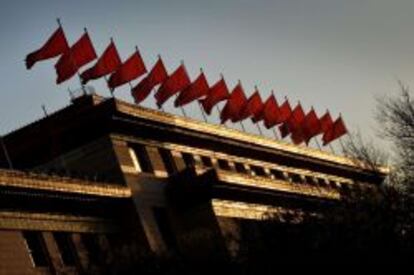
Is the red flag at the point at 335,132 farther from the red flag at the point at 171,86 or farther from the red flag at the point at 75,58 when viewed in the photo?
the red flag at the point at 75,58

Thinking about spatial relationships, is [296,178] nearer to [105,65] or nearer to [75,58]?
[105,65]

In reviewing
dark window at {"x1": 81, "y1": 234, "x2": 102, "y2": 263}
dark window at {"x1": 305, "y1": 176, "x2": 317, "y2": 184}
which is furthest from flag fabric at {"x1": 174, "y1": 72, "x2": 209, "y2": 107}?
dark window at {"x1": 305, "y1": 176, "x2": 317, "y2": 184}

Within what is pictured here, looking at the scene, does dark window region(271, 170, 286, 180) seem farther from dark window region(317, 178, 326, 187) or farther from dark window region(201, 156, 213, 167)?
dark window region(201, 156, 213, 167)

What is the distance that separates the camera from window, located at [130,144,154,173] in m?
43.1

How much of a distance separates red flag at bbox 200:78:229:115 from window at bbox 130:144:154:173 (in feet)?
21.6

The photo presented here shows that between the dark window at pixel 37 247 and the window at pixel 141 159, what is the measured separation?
8854 mm

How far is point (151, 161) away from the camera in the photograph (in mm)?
43688

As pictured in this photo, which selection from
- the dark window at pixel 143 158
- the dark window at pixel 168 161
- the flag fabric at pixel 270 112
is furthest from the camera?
the flag fabric at pixel 270 112

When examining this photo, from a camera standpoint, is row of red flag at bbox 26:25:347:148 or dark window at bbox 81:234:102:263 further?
row of red flag at bbox 26:25:347:148

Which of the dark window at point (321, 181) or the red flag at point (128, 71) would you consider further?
the dark window at point (321, 181)

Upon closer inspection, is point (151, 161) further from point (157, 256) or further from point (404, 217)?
point (404, 217)

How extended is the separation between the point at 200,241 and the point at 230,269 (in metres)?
2.08

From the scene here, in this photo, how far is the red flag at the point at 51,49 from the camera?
3988 centimetres

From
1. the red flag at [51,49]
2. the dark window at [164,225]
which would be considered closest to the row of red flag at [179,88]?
the red flag at [51,49]
